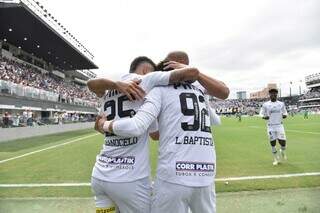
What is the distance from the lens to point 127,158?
11.7ft

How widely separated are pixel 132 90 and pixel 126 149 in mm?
491

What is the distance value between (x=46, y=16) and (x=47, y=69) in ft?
83.5

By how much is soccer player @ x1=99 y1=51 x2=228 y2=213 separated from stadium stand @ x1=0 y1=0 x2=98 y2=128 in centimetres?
2565

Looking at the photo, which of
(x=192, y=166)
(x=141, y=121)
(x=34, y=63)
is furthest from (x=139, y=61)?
(x=34, y=63)

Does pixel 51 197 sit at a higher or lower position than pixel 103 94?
lower

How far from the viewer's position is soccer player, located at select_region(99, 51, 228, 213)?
11.3 ft

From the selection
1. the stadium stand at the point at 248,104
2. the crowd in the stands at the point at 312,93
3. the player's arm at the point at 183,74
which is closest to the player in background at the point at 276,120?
the player's arm at the point at 183,74

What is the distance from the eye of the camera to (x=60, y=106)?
50000 millimetres

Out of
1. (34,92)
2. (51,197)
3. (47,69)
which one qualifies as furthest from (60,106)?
(51,197)

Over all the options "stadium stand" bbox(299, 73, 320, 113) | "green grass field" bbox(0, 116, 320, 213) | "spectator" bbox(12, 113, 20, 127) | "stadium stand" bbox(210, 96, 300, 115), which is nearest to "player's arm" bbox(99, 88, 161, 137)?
"green grass field" bbox(0, 116, 320, 213)

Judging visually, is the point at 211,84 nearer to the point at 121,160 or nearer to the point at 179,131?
the point at 179,131

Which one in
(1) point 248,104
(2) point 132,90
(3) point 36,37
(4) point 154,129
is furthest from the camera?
(1) point 248,104

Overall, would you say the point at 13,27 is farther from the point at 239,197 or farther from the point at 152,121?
the point at 152,121

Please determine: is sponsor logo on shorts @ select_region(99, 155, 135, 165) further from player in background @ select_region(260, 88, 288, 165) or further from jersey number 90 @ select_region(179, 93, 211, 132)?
player in background @ select_region(260, 88, 288, 165)
